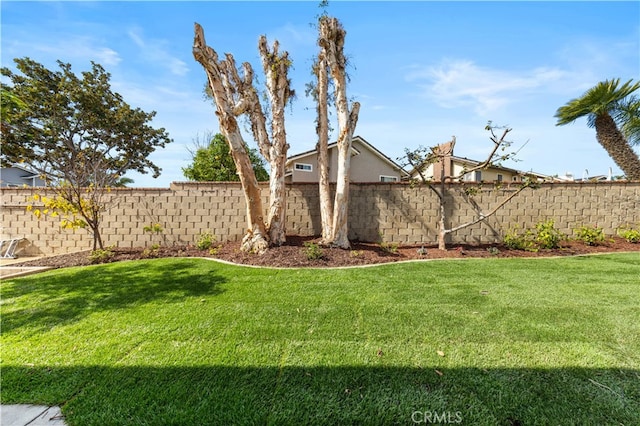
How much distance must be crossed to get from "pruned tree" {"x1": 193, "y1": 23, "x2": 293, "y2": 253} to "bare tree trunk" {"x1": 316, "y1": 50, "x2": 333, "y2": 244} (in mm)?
981

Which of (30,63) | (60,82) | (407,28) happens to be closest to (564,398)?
(407,28)

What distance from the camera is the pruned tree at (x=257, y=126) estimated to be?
19.5ft

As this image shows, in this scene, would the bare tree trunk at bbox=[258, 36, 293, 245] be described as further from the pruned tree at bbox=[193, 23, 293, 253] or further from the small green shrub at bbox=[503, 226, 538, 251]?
the small green shrub at bbox=[503, 226, 538, 251]

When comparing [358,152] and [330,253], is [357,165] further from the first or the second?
[330,253]

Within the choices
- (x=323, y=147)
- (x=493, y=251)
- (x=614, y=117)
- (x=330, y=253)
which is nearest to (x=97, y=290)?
(x=330, y=253)

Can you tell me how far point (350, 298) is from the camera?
368cm

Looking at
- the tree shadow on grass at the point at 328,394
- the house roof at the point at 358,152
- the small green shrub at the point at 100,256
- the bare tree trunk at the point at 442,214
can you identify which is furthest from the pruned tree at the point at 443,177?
the small green shrub at the point at 100,256

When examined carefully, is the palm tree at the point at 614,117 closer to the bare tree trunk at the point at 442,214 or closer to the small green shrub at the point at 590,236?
the small green shrub at the point at 590,236

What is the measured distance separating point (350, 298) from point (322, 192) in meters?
3.81

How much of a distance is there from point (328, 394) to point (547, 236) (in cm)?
790

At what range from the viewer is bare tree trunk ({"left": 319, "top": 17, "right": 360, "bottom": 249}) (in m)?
6.62

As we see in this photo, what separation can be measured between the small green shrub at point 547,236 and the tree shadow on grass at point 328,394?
587 cm

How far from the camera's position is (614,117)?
956 cm

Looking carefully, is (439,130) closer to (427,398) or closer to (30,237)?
(427,398)
